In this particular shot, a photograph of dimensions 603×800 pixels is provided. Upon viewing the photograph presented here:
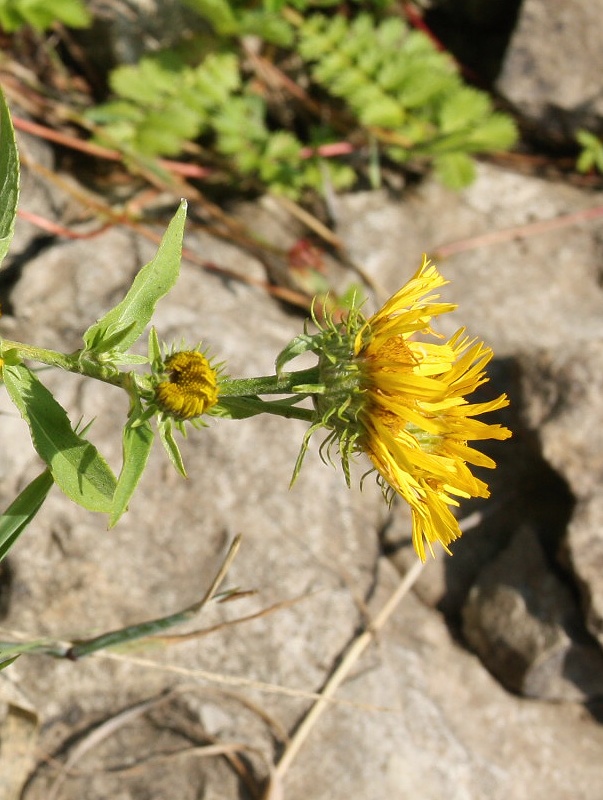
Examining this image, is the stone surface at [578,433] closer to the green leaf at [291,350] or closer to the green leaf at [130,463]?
the green leaf at [291,350]

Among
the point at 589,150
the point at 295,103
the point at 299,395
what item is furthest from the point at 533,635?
the point at 295,103

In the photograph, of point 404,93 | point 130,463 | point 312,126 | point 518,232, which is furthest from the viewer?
point 518,232

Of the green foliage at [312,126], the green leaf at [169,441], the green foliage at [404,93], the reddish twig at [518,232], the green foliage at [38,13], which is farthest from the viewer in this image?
the reddish twig at [518,232]

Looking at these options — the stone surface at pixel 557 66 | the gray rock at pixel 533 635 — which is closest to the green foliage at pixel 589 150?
the stone surface at pixel 557 66

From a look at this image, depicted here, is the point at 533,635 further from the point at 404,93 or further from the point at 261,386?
the point at 404,93

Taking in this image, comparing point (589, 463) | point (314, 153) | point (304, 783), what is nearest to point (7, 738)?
point (304, 783)

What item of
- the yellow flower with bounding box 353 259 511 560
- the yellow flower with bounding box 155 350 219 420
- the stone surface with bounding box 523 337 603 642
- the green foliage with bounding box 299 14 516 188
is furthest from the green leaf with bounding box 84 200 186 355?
the green foliage with bounding box 299 14 516 188

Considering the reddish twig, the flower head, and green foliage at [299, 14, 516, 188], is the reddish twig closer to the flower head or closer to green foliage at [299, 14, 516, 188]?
green foliage at [299, 14, 516, 188]
